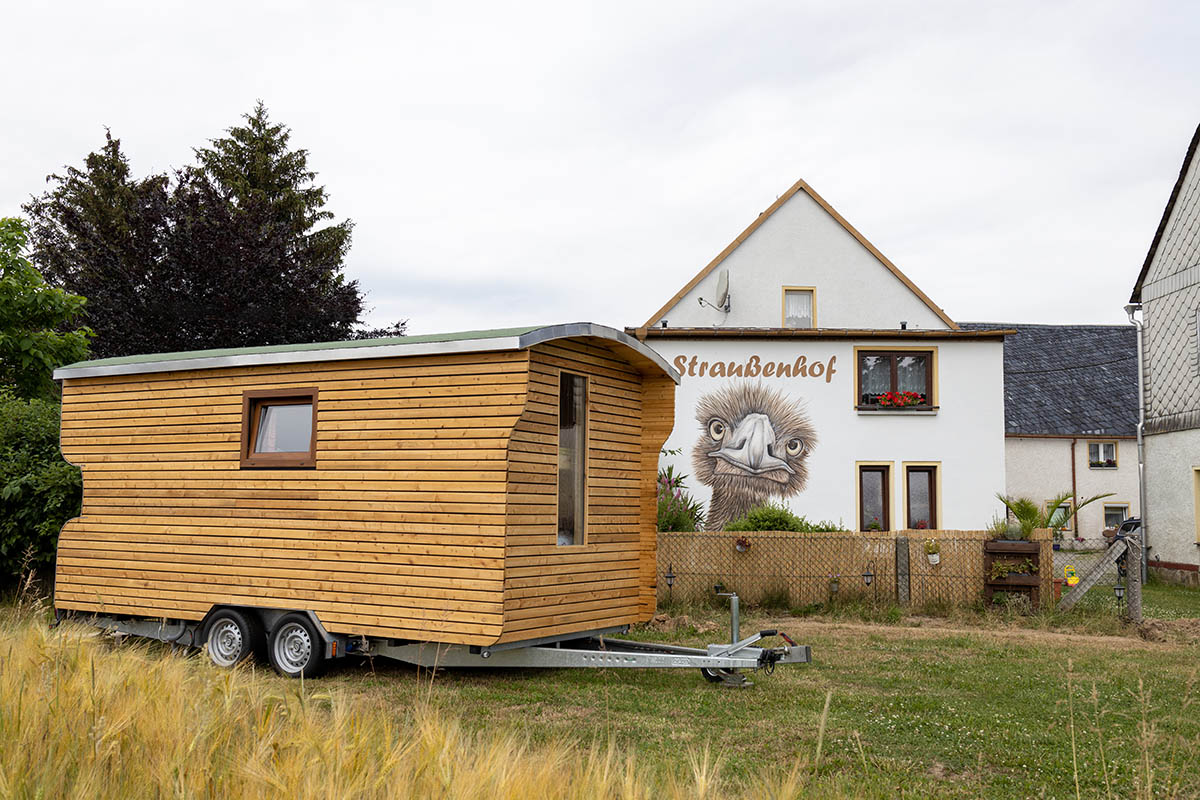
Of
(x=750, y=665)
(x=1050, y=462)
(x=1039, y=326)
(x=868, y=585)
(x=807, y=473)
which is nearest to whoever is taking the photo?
(x=750, y=665)

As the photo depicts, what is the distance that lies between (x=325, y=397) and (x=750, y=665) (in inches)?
185

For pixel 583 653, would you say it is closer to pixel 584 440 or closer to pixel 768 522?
pixel 584 440

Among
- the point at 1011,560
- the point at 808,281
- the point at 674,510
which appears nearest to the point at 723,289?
the point at 808,281

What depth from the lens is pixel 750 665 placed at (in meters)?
8.68

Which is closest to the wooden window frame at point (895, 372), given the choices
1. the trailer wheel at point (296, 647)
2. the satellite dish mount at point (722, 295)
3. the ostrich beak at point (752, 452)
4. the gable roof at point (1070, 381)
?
the ostrich beak at point (752, 452)

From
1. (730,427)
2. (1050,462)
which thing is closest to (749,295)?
(730,427)

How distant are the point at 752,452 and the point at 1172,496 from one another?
325 inches

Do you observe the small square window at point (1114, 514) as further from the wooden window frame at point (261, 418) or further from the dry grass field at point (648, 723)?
the wooden window frame at point (261, 418)

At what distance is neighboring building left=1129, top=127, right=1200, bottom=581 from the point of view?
2012 centimetres

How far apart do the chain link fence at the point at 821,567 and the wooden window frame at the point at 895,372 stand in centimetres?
684

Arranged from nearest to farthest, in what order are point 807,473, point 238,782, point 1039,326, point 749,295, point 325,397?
point 238,782, point 325,397, point 807,473, point 749,295, point 1039,326

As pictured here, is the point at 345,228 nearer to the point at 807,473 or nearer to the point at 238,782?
the point at 807,473

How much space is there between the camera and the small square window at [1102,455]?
31359mm

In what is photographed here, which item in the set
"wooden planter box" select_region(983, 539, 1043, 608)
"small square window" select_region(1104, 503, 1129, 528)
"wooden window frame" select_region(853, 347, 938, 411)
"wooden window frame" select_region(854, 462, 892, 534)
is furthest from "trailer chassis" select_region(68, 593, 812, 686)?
"small square window" select_region(1104, 503, 1129, 528)
